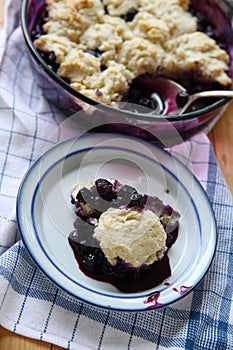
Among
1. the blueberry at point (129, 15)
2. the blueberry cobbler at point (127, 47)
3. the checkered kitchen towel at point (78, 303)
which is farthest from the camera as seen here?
the blueberry at point (129, 15)

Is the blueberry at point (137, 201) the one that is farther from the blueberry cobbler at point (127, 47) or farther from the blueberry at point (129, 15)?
the blueberry at point (129, 15)

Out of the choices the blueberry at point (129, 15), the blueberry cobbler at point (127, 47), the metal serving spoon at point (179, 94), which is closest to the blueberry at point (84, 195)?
the blueberry cobbler at point (127, 47)

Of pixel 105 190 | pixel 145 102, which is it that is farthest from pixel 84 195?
pixel 145 102

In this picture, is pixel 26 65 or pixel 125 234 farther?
pixel 26 65

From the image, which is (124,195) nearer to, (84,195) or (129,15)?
(84,195)

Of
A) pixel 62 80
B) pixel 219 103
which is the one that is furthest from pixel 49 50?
pixel 219 103

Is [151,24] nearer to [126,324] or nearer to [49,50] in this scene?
[49,50]

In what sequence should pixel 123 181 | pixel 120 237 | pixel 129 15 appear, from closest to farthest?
pixel 120 237 → pixel 123 181 → pixel 129 15
